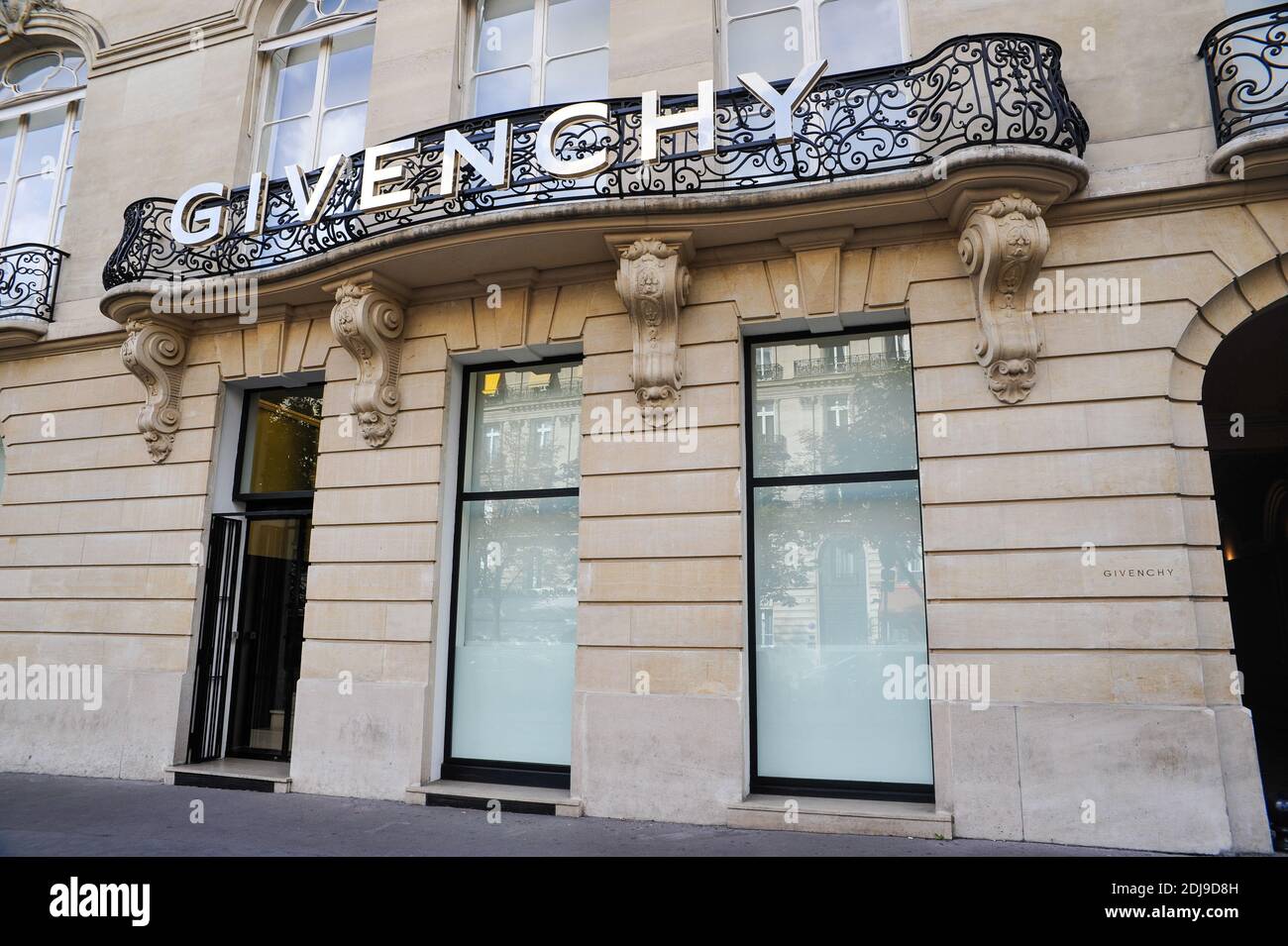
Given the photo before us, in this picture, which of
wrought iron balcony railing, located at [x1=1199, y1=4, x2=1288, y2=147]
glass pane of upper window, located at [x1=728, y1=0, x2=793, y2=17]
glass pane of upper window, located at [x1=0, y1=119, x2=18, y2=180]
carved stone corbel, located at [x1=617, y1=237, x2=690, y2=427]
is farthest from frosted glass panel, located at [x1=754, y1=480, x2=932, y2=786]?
glass pane of upper window, located at [x1=0, y1=119, x2=18, y2=180]

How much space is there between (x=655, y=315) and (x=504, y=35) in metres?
4.72

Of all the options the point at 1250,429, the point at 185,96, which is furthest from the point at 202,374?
the point at 1250,429

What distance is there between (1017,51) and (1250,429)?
665cm

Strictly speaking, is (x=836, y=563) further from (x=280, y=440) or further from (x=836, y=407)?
(x=280, y=440)

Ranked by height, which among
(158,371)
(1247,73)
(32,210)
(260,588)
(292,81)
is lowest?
(260,588)

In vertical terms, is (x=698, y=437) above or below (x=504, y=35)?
below

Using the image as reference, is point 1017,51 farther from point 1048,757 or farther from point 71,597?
point 71,597

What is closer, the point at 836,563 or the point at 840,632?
the point at 840,632

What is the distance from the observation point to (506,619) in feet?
28.4

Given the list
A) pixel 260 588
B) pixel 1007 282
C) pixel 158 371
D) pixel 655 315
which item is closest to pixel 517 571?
Answer: pixel 655 315

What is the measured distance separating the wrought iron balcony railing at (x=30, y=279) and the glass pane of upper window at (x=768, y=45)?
30.9ft

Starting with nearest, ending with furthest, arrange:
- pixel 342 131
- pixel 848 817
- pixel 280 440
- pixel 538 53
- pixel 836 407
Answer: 1. pixel 848 817
2. pixel 836 407
3. pixel 538 53
4. pixel 280 440
5. pixel 342 131

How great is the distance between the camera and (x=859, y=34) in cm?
872

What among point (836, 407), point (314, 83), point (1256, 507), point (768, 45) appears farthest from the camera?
point (1256, 507)
